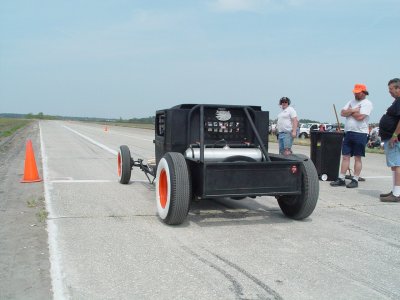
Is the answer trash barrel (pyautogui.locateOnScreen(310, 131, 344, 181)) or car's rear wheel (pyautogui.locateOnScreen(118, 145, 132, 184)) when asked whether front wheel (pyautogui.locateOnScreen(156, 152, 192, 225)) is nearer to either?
car's rear wheel (pyautogui.locateOnScreen(118, 145, 132, 184))

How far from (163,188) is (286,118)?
4.32m

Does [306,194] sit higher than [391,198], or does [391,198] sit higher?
[306,194]

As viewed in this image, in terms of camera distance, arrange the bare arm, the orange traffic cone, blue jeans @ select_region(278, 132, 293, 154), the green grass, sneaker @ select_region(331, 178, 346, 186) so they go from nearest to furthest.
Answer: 1. the bare arm
2. sneaker @ select_region(331, 178, 346, 186)
3. the orange traffic cone
4. blue jeans @ select_region(278, 132, 293, 154)
5. the green grass

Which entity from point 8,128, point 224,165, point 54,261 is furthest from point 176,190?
point 8,128

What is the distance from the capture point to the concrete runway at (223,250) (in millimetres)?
3492

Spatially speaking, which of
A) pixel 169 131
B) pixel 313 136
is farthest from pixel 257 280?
pixel 313 136

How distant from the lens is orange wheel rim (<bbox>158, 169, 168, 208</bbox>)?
5625 mm

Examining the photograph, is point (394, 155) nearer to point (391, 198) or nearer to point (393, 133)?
point (393, 133)

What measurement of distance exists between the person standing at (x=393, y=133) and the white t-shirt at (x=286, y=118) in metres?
2.27

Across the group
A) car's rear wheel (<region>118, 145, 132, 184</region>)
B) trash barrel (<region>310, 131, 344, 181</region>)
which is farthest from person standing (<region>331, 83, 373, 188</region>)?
car's rear wheel (<region>118, 145, 132, 184</region>)

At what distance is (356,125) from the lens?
27.5 ft

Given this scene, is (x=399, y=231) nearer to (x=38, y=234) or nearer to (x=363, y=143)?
(x=363, y=143)

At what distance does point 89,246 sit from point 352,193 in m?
5.24

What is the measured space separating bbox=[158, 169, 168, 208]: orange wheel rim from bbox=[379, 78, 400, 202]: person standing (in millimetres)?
3761
